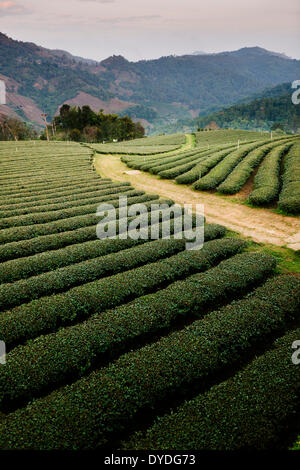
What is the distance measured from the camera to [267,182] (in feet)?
77.2

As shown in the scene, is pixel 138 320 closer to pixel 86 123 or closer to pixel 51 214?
pixel 51 214

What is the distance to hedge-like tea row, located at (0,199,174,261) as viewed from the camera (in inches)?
551

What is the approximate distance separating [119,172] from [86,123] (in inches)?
2641

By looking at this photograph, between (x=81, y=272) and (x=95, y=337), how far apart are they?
4.16 metres

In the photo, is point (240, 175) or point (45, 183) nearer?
point (240, 175)

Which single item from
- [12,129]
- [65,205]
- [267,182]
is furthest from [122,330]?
[12,129]

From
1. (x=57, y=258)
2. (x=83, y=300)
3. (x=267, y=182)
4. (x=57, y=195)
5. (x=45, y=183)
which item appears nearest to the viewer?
(x=83, y=300)

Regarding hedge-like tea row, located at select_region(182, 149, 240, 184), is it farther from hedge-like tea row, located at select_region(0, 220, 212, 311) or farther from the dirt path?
hedge-like tea row, located at select_region(0, 220, 212, 311)

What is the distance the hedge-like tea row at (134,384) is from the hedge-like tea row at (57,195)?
18777 millimetres

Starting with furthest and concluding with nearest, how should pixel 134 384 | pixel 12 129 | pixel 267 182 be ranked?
pixel 12 129
pixel 267 182
pixel 134 384

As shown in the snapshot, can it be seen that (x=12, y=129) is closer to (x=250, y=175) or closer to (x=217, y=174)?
(x=217, y=174)

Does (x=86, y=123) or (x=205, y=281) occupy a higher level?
(x=86, y=123)

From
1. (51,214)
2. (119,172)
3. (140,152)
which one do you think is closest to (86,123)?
(140,152)

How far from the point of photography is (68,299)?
32.3 feet
